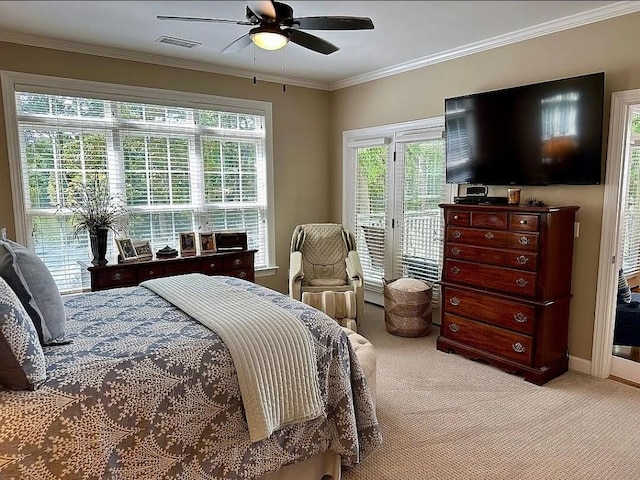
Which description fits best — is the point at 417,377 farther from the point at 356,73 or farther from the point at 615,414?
the point at 356,73

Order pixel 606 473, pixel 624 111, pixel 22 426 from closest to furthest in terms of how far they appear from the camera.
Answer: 1. pixel 22 426
2. pixel 606 473
3. pixel 624 111

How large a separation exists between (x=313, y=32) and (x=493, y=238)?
A: 2.31 m

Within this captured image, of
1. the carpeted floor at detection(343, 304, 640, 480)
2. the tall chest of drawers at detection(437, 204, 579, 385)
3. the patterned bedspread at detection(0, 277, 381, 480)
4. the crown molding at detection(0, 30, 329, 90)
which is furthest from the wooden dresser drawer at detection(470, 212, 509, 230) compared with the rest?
the crown molding at detection(0, 30, 329, 90)

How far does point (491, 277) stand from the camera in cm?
355

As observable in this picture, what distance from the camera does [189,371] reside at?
1774 millimetres

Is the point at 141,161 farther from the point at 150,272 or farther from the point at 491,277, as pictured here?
the point at 491,277

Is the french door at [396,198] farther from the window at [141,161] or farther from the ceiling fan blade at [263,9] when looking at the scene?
the ceiling fan blade at [263,9]

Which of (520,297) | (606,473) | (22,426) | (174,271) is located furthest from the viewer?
(174,271)

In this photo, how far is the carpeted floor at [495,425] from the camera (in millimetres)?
2342

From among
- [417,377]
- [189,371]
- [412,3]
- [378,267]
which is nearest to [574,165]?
[412,3]

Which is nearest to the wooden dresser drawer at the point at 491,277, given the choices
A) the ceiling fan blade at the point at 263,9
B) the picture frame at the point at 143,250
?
the ceiling fan blade at the point at 263,9

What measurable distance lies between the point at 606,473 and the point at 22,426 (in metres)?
2.75

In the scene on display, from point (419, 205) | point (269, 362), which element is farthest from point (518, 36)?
point (269, 362)

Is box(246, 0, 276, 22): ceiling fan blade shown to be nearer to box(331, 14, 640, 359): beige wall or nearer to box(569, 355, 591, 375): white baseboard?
box(331, 14, 640, 359): beige wall
